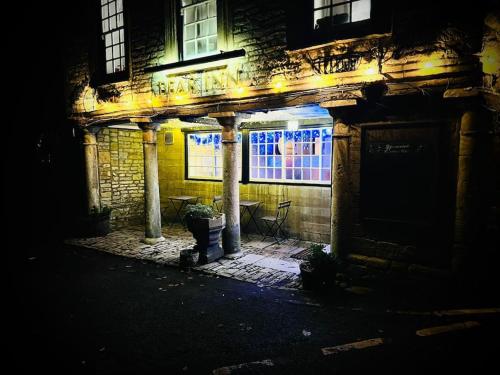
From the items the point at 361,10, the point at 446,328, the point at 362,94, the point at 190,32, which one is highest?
the point at 190,32

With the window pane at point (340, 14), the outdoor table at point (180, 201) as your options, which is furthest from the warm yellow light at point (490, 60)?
the outdoor table at point (180, 201)

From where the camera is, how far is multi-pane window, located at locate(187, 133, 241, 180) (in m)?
11.5

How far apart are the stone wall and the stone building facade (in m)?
0.06

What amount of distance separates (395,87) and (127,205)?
33.0 feet

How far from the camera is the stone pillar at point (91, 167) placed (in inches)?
Answer: 421

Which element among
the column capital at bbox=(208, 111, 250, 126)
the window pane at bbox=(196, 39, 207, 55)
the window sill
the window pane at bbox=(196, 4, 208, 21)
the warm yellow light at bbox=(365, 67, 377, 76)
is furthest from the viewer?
the window pane at bbox=(196, 39, 207, 55)

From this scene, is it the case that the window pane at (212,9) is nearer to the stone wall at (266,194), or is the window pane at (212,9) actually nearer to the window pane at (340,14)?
the window pane at (340,14)

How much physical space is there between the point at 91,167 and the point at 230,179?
18.4ft

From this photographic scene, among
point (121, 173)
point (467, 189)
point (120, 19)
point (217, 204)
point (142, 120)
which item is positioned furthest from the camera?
point (121, 173)

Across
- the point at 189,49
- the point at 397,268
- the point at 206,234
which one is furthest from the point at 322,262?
the point at 189,49

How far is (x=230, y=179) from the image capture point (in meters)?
7.97

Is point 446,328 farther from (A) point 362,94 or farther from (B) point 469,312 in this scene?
(A) point 362,94

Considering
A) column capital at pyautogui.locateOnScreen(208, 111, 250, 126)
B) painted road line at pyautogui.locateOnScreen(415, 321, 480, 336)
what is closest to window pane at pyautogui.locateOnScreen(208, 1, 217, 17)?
column capital at pyautogui.locateOnScreen(208, 111, 250, 126)

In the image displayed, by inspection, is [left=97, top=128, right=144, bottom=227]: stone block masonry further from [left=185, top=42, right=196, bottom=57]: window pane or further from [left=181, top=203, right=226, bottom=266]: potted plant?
[left=181, top=203, right=226, bottom=266]: potted plant
